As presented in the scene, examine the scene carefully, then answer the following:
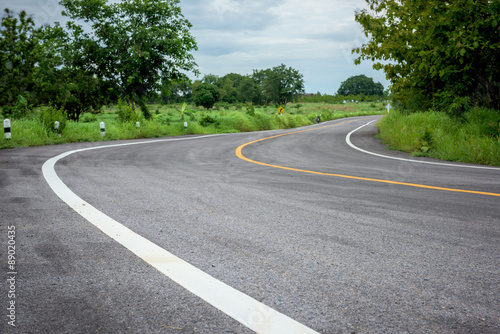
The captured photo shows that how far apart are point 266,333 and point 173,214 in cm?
236

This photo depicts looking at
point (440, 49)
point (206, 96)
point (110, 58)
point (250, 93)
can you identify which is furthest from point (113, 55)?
point (250, 93)

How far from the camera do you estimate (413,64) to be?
13.8 metres

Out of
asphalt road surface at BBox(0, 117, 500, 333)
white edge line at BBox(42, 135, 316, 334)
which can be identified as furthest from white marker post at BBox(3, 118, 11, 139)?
white edge line at BBox(42, 135, 316, 334)

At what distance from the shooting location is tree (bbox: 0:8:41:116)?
111ft

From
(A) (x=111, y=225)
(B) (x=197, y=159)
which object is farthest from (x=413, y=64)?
(A) (x=111, y=225)

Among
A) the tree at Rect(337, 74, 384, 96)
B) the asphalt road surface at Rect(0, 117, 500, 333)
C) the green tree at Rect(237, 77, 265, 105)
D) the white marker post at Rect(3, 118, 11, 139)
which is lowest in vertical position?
the asphalt road surface at Rect(0, 117, 500, 333)

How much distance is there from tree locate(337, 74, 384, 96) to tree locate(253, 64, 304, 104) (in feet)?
253

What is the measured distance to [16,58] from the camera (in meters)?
34.5

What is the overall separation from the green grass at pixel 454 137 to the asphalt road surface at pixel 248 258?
4195mm

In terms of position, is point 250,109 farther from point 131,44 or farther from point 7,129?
point 7,129

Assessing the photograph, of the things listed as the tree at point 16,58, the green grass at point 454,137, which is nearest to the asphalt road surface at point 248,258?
the green grass at point 454,137

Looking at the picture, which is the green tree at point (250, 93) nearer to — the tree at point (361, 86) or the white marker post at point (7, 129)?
the tree at point (361, 86)

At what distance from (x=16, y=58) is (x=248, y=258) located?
3931 centimetres

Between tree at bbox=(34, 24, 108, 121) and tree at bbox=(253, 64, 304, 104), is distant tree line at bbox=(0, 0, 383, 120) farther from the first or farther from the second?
tree at bbox=(253, 64, 304, 104)
